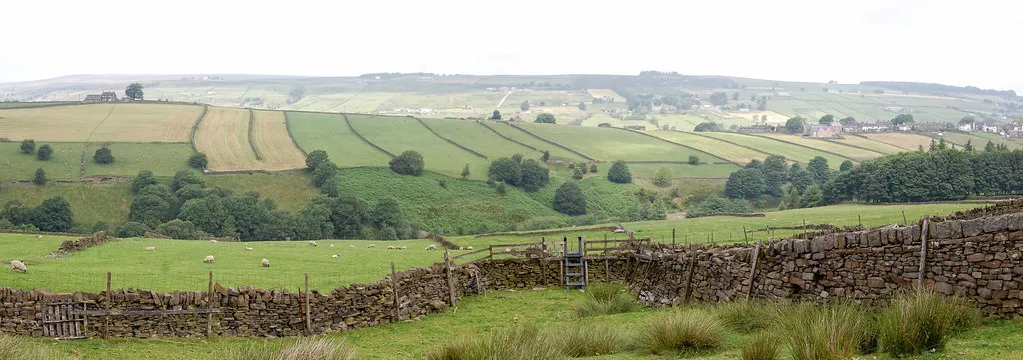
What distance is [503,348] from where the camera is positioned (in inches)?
475

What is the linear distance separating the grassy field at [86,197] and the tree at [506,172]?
126 feet

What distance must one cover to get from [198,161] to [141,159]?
6.32 metres

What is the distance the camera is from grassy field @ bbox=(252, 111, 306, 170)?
94206mm

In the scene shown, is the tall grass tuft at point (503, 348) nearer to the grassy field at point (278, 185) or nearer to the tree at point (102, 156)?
the grassy field at point (278, 185)

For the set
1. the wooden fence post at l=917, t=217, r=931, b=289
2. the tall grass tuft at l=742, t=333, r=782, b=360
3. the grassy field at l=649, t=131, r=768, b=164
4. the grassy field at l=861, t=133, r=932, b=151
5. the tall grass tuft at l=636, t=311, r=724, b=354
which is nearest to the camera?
the tall grass tuft at l=742, t=333, r=782, b=360

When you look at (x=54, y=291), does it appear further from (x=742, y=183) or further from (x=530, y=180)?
(x=742, y=183)

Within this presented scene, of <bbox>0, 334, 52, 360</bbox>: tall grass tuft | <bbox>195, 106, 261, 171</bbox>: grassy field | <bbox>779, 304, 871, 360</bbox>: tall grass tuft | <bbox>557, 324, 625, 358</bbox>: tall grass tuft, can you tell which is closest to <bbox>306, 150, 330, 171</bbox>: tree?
<bbox>195, 106, 261, 171</bbox>: grassy field

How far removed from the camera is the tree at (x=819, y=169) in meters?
101

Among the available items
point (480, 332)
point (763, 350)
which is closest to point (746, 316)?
point (763, 350)

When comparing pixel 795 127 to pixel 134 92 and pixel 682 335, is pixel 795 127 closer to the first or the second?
pixel 134 92

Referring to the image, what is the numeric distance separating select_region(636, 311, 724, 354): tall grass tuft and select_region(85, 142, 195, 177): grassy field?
262ft

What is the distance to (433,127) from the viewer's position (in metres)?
127

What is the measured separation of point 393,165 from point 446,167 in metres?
6.91

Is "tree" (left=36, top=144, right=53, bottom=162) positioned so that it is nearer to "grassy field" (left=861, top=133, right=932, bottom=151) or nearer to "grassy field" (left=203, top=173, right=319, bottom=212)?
"grassy field" (left=203, top=173, right=319, bottom=212)
